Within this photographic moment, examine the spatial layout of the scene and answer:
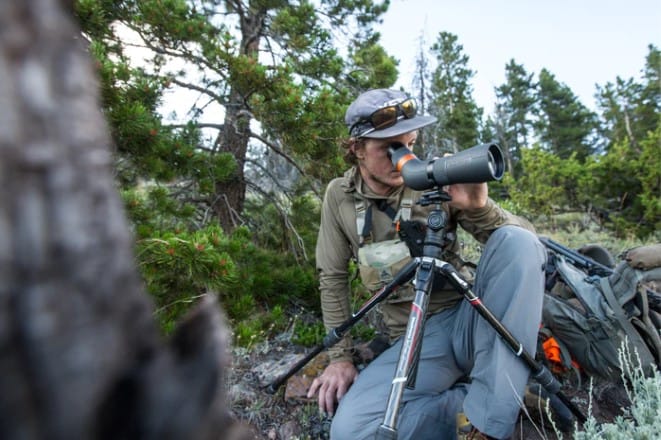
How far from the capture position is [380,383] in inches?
85.8

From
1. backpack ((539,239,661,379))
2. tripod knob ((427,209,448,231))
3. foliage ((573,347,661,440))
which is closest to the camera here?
foliage ((573,347,661,440))

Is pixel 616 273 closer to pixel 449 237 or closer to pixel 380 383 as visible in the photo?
pixel 449 237

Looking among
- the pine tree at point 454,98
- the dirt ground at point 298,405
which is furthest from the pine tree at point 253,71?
the pine tree at point 454,98

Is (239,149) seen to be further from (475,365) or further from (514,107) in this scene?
(514,107)

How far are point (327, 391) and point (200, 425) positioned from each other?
220cm

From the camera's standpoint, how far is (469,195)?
6.60ft

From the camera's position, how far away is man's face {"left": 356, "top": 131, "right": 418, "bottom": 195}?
2.32 metres

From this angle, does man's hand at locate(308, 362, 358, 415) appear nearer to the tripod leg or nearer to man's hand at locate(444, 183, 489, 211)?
the tripod leg

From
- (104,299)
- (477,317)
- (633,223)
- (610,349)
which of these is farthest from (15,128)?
(633,223)

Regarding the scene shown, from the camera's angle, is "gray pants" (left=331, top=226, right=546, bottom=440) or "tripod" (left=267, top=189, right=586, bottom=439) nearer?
"tripod" (left=267, top=189, right=586, bottom=439)

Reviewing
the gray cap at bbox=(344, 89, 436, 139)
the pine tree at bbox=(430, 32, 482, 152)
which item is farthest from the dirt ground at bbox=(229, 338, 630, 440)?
the pine tree at bbox=(430, 32, 482, 152)

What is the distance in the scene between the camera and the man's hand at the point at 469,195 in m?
1.98

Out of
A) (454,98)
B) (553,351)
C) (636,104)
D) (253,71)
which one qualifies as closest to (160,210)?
(253,71)

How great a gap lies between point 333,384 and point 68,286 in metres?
2.29
